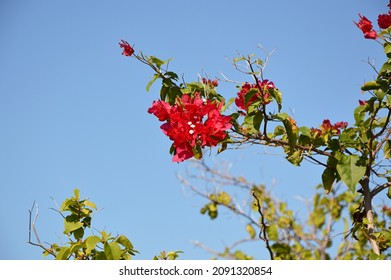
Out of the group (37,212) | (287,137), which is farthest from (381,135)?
(37,212)

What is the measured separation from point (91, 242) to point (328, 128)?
76cm

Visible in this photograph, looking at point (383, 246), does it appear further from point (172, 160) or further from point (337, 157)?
point (172, 160)

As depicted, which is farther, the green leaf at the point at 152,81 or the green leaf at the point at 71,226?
the green leaf at the point at 152,81

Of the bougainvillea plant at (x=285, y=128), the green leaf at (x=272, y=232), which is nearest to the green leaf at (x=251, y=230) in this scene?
the green leaf at (x=272, y=232)

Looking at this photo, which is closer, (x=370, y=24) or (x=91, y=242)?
(x=91, y=242)

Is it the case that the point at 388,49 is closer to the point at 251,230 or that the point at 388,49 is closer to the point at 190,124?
the point at 190,124

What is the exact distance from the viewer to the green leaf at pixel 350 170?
1.42 metres

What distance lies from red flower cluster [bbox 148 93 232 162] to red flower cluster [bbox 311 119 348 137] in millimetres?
304

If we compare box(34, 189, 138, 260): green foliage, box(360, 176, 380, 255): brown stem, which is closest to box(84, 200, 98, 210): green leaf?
box(34, 189, 138, 260): green foliage

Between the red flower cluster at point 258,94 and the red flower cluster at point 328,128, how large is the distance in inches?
8.7

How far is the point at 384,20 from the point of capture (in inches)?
62.7

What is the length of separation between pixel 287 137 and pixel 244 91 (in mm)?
183

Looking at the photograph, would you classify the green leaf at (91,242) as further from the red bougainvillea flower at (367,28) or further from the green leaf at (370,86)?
the red bougainvillea flower at (367,28)

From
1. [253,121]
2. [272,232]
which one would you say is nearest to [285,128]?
[253,121]
